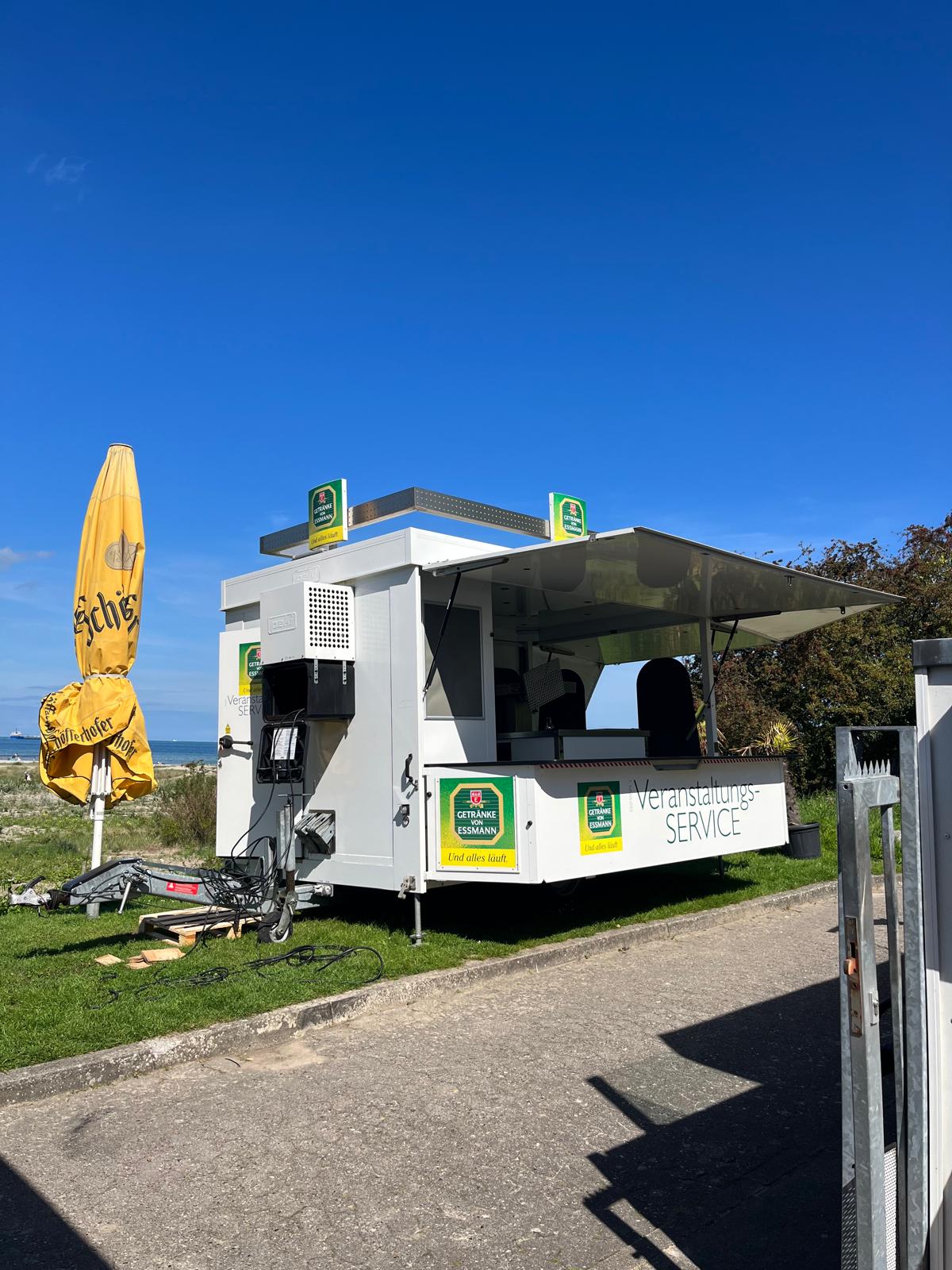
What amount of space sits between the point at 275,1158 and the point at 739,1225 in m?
1.75

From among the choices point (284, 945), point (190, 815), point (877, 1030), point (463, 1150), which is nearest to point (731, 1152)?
point (463, 1150)

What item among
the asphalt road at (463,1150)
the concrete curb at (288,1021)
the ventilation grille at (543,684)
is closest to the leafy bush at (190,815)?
the ventilation grille at (543,684)

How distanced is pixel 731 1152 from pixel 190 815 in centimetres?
1265

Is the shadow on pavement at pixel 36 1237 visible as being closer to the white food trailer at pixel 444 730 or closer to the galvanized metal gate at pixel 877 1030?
the galvanized metal gate at pixel 877 1030

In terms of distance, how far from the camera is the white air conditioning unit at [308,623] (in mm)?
7883

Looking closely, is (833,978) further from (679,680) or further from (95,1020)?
(95,1020)

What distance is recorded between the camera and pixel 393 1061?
5227 mm

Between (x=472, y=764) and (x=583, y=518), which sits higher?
(x=583, y=518)

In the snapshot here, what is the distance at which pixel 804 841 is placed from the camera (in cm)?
1251

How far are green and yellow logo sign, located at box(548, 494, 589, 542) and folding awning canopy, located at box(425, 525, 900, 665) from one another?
783 mm

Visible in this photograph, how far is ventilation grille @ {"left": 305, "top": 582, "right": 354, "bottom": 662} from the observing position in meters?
7.90

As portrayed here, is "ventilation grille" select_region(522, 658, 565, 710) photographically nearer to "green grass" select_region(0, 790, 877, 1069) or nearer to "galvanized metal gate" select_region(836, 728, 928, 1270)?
"green grass" select_region(0, 790, 877, 1069)

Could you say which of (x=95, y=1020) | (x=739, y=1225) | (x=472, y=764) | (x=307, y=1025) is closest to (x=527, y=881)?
(x=472, y=764)

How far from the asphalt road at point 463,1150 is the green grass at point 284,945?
50 centimetres
